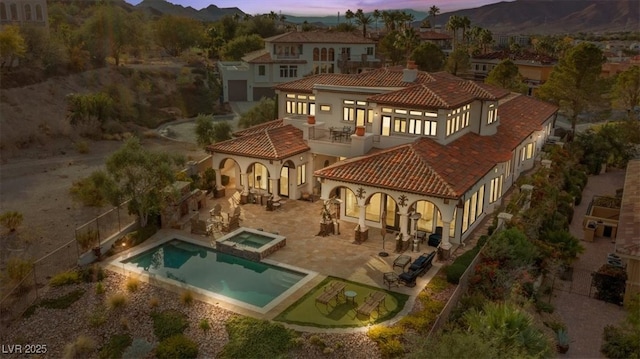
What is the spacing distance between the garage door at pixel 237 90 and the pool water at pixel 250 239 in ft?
169

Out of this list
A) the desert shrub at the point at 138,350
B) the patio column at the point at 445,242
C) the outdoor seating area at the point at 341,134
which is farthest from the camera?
the outdoor seating area at the point at 341,134

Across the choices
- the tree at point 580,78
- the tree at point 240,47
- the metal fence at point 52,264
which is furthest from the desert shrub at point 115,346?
the tree at point 240,47

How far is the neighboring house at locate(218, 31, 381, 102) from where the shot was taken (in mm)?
73750

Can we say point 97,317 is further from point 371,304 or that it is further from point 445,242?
point 445,242

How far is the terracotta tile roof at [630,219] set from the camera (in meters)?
22.7

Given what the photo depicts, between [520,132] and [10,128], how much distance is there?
46735 mm

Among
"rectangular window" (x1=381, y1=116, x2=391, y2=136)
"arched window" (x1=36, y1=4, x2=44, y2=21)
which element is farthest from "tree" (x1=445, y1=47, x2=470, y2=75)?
"arched window" (x1=36, y1=4, x2=44, y2=21)

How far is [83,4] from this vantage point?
150000 mm

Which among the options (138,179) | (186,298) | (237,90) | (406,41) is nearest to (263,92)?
(237,90)

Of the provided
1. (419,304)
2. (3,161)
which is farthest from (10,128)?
(419,304)

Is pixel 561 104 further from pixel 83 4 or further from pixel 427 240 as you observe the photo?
pixel 83 4

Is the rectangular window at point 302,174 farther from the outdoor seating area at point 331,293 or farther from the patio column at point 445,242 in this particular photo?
the outdoor seating area at point 331,293

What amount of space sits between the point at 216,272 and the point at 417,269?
9.24m

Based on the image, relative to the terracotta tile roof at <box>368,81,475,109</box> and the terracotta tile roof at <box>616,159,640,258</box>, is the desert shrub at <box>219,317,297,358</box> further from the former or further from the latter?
the terracotta tile roof at <box>368,81,475,109</box>
